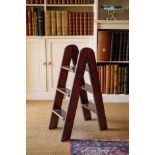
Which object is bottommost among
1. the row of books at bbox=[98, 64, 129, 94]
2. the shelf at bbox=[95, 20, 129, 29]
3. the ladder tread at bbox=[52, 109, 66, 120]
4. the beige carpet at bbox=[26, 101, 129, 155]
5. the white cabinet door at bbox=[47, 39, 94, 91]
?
the beige carpet at bbox=[26, 101, 129, 155]

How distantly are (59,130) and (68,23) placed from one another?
1.77m

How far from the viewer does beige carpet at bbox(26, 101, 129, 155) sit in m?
2.87

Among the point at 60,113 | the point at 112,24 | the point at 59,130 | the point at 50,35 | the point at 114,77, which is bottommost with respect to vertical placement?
the point at 59,130

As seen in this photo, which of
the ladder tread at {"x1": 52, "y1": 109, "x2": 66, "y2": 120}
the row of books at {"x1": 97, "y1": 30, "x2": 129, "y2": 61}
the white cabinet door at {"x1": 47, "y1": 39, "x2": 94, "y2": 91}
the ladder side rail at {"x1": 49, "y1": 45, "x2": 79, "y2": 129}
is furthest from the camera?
the white cabinet door at {"x1": 47, "y1": 39, "x2": 94, "y2": 91}

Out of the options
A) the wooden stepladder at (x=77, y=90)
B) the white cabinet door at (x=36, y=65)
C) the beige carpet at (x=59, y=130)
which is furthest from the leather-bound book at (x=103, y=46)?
the wooden stepladder at (x=77, y=90)

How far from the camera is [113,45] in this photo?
4477mm

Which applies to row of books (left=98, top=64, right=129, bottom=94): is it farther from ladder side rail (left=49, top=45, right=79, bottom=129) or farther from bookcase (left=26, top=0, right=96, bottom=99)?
ladder side rail (left=49, top=45, right=79, bottom=129)

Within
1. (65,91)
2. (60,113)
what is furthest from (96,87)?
(60,113)

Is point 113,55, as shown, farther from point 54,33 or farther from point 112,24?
point 54,33

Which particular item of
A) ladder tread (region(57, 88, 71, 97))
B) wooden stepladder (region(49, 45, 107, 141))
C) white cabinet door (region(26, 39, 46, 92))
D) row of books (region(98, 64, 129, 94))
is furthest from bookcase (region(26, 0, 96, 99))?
ladder tread (region(57, 88, 71, 97))

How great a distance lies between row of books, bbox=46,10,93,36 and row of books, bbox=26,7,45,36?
0.08 m
